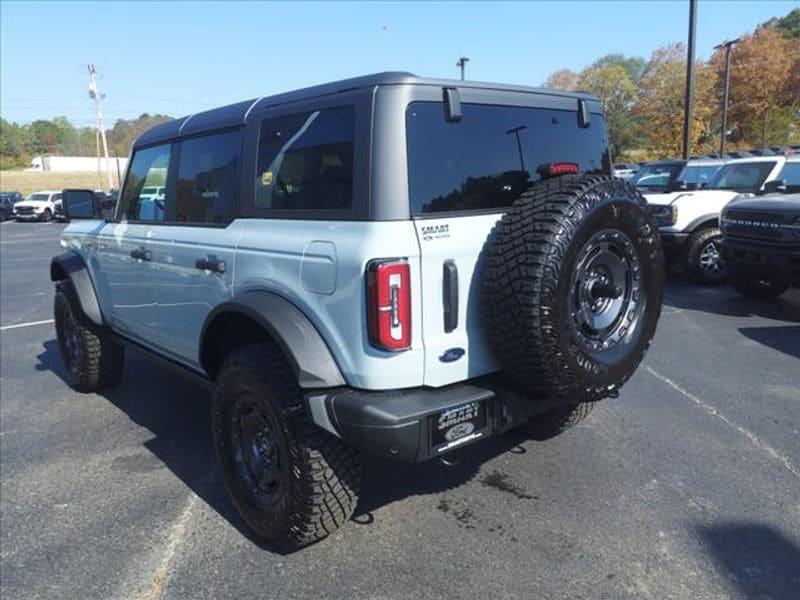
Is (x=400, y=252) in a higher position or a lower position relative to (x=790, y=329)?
higher

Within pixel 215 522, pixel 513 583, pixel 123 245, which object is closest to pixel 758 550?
pixel 513 583

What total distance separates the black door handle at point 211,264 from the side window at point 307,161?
14.4 inches

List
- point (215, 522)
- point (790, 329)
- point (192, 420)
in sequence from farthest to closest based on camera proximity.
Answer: point (790, 329)
point (192, 420)
point (215, 522)

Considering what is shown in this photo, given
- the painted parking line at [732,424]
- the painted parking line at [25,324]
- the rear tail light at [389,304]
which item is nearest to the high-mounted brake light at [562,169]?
the rear tail light at [389,304]

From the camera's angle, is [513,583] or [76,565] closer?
[513,583]

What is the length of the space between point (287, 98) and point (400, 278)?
1144mm

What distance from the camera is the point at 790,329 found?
646 cm

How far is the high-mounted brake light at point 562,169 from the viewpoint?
9.48ft

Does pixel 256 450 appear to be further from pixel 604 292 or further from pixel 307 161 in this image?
pixel 604 292

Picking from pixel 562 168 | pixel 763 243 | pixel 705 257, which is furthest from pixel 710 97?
pixel 562 168

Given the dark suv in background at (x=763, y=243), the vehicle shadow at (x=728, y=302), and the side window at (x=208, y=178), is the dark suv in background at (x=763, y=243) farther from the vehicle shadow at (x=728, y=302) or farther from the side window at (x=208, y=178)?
the side window at (x=208, y=178)

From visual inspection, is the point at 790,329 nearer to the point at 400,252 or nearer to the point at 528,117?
the point at 528,117

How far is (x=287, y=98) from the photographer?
2.95m

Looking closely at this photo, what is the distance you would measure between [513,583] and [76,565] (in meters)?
1.95
